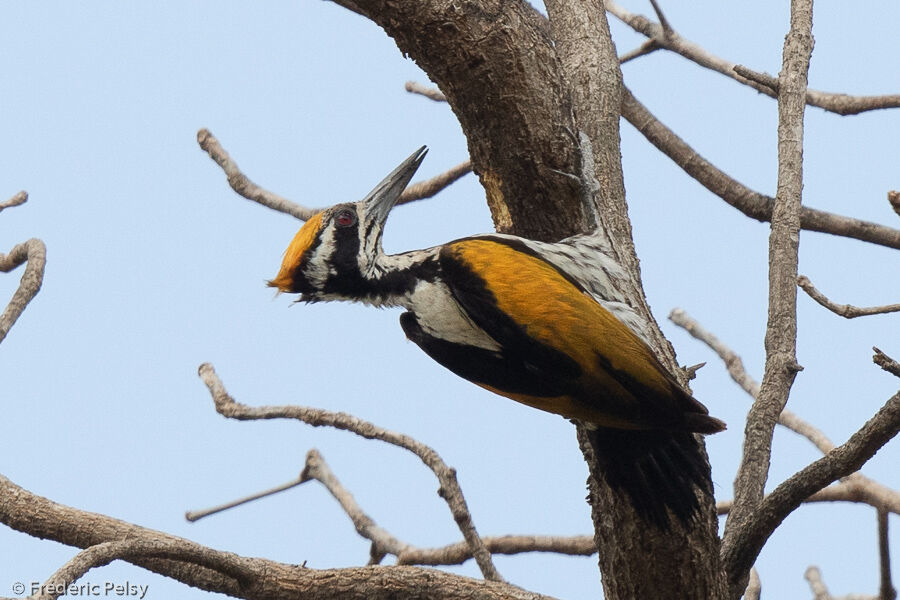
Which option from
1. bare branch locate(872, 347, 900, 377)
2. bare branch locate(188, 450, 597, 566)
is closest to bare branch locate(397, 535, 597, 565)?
bare branch locate(188, 450, 597, 566)

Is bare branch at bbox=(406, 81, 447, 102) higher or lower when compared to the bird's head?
higher

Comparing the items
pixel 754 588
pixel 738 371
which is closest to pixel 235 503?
pixel 754 588

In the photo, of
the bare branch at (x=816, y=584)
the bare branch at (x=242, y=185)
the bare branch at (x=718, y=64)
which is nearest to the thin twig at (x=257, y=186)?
the bare branch at (x=242, y=185)

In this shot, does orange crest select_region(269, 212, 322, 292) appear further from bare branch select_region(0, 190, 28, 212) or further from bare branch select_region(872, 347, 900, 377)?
bare branch select_region(872, 347, 900, 377)

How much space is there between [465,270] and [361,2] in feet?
3.07

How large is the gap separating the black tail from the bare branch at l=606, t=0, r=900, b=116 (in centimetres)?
266

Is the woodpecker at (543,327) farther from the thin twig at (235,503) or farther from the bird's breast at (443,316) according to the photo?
the thin twig at (235,503)

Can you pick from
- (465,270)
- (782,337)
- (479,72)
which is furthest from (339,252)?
(782,337)

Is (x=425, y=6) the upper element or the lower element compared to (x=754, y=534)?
upper

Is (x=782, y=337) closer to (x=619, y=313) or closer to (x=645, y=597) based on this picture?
(x=619, y=313)

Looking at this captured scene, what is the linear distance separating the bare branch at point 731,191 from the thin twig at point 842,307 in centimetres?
134

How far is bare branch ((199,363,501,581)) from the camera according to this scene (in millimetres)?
4211


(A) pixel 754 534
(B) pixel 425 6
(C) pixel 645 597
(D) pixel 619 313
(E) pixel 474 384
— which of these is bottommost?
(C) pixel 645 597

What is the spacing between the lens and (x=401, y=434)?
4438 mm
